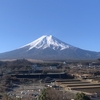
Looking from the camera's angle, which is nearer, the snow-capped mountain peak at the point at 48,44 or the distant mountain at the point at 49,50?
the distant mountain at the point at 49,50

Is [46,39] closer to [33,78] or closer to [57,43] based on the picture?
[57,43]

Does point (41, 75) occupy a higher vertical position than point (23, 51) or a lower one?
lower

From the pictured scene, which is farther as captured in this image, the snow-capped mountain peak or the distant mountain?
the snow-capped mountain peak

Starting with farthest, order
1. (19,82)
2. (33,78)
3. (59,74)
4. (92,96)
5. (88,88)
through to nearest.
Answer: (59,74)
(33,78)
(19,82)
(88,88)
(92,96)

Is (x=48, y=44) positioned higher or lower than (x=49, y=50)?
higher

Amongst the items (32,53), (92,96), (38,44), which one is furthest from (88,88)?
(38,44)

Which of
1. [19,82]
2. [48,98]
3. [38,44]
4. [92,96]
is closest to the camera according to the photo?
[48,98]

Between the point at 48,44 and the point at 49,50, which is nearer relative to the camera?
the point at 49,50

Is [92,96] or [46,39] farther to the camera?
[46,39]
